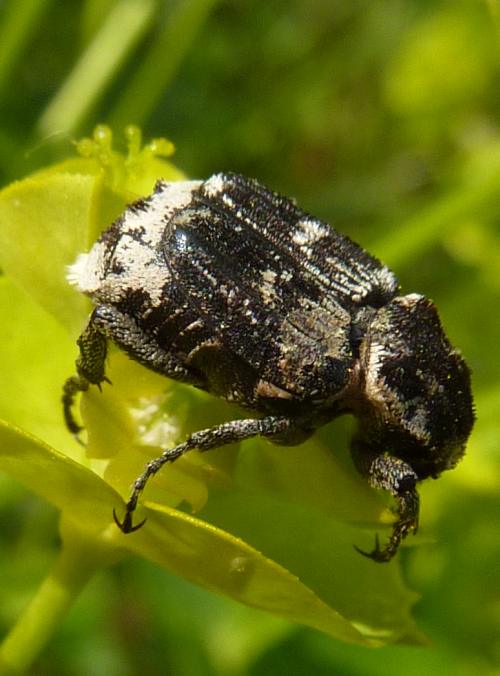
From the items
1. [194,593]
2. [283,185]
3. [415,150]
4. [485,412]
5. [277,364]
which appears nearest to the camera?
[277,364]

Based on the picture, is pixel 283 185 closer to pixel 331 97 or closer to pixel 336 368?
pixel 331 97

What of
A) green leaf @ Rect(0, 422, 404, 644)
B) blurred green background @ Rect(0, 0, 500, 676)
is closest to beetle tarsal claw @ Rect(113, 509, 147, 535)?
green leaf @ Rect(0, 422, 404, 644)

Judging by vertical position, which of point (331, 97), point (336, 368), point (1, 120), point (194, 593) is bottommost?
point (194, 593)

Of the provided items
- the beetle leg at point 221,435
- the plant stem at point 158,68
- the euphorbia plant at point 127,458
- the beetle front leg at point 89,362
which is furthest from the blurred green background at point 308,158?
the beetle leg at point 221,435

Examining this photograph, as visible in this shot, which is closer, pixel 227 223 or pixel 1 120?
pixel 227 223

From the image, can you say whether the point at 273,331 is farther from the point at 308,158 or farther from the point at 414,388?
the point at 308,158

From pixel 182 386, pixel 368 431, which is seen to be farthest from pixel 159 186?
pixel 368 431

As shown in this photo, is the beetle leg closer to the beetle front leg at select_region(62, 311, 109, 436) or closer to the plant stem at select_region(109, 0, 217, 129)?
the beetle front leg at select_region(62, 311, 109, 436)
